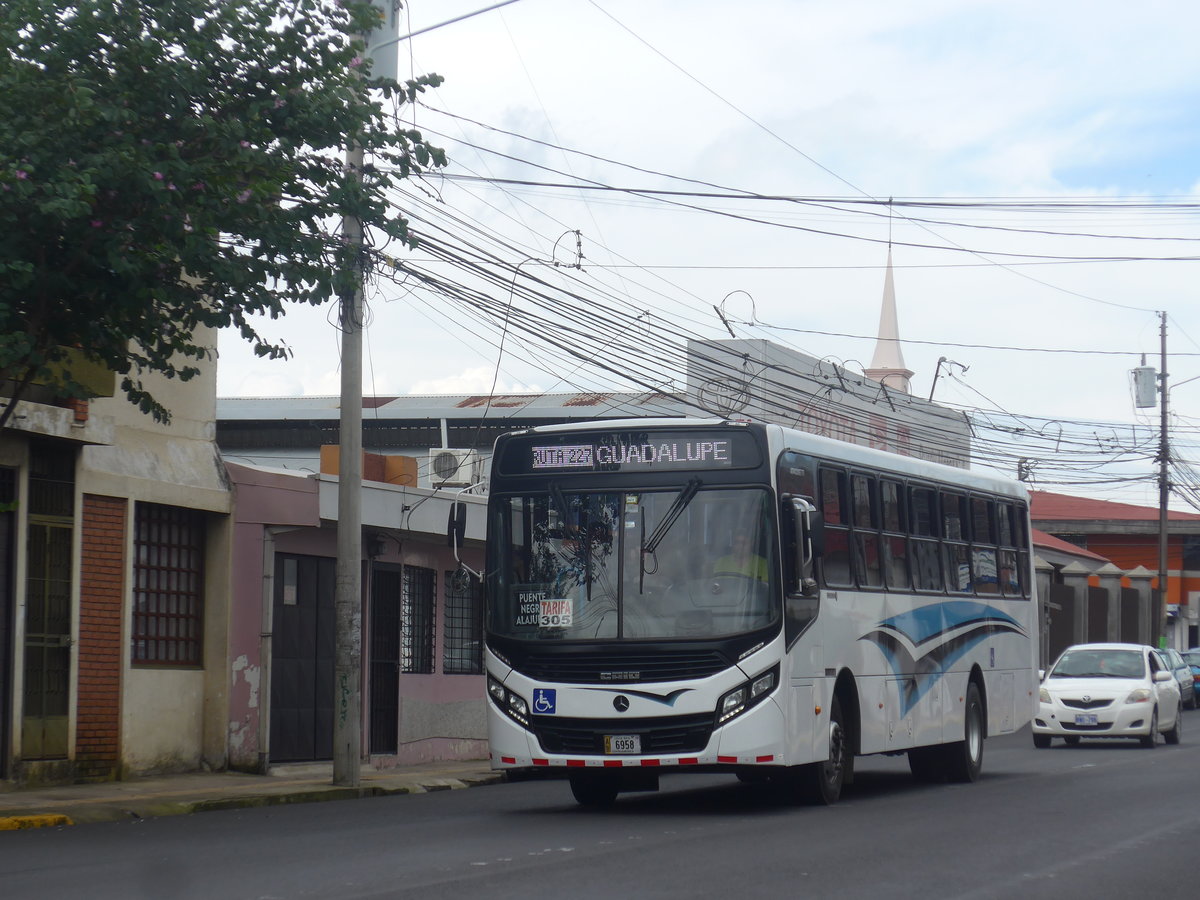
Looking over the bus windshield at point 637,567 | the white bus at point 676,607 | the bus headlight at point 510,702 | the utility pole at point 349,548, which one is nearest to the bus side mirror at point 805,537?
the white bus at point 676,607

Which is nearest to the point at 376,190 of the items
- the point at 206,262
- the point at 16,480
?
the point at 206,262

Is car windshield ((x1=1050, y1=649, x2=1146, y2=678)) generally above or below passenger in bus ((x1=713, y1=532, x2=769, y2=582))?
below

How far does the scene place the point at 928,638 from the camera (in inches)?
671

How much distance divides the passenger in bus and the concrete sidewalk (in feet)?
17.0

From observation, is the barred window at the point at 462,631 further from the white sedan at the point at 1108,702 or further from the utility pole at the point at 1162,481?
the utility pole at the point at 1162,481

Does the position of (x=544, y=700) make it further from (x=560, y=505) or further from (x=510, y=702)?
(x=560, y=505)

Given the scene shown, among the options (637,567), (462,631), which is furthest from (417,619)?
(637,567)

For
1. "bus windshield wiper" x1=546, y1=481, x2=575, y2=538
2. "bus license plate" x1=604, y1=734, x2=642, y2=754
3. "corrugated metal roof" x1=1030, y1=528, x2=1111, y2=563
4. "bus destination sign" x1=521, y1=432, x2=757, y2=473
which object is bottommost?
"bus license plate" x1=604, y1=734, x2=642, y2=754

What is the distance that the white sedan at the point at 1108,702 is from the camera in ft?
83.2

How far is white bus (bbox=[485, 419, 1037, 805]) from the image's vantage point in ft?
43.2

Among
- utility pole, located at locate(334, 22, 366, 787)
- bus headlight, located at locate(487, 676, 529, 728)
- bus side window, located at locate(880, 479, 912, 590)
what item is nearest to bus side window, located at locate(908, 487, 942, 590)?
bus side window, located at locate(880, 479, 912, 590)

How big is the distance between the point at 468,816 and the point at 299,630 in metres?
6.68

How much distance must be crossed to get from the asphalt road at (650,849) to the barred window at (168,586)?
3.26 metres

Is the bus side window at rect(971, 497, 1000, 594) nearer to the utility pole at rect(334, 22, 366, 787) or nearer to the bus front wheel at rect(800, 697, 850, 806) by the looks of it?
the bus front wheel at rect(800, 697, 850, 806)
